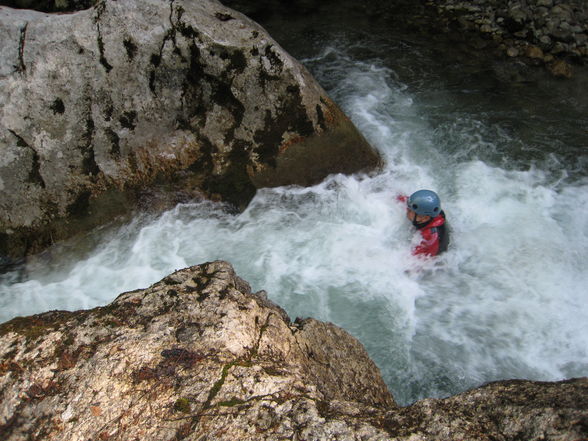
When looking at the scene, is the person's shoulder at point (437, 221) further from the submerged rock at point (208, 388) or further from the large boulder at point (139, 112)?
the submerged rock at point (208, 388)

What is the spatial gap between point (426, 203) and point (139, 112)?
3937 mm

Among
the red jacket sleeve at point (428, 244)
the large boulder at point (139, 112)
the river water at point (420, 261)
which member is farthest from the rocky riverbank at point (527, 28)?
the red jacket sleeve at point (428, 244)

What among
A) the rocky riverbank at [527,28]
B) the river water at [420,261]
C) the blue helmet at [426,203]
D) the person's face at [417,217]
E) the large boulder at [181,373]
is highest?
the rocky riverbank at [527,28]

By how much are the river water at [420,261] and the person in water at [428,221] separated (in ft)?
0.72

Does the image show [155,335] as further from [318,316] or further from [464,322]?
[464,322]

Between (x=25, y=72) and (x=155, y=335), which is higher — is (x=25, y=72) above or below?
above

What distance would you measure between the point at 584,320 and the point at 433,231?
1.99 m

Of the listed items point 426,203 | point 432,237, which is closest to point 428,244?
point 432,237

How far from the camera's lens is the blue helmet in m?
6.03

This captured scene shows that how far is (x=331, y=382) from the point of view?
3.73m

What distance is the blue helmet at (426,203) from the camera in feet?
19.8

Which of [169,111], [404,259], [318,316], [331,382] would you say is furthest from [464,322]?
[169,111]

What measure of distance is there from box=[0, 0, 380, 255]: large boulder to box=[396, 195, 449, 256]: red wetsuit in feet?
5.84

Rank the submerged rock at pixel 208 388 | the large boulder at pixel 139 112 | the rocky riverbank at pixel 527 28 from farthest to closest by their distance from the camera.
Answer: the rocky riverbank at pixel 527 28 < the large boulder at pixel 139 112 < the submerged rock at pixel 208 388
